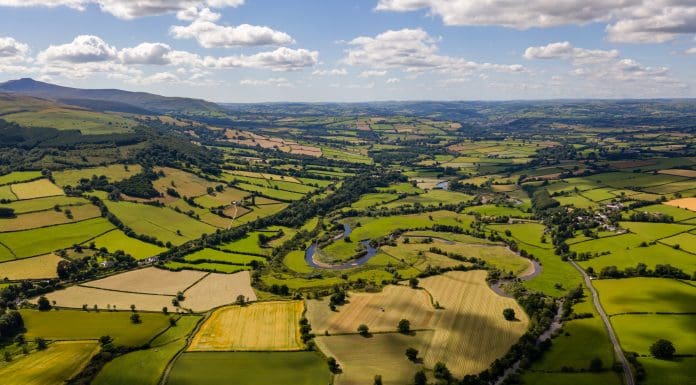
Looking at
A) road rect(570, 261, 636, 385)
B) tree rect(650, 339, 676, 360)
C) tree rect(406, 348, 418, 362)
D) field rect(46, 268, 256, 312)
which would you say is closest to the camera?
road rect(570, 261, 636, 385)

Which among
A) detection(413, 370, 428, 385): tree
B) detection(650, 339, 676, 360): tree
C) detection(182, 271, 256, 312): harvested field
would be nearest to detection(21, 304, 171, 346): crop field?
detection(182, 271, 256, 312): harvested field

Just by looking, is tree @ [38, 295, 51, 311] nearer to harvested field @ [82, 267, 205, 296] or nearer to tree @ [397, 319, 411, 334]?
harvested field @ [82, 267, 205, 296]

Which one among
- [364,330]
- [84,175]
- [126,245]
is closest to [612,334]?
A: [364,330]

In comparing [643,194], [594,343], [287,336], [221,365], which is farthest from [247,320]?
[643,194]

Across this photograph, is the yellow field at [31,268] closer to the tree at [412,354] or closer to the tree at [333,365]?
the tree at [333,365]

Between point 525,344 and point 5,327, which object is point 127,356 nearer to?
point 5,327

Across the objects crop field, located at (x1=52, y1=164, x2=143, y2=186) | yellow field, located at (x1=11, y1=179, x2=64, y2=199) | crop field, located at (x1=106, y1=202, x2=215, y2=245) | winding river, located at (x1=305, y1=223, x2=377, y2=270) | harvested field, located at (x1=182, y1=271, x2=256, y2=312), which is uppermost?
crop field, located at (x1=52, y1=164, x2=143, y2=186)

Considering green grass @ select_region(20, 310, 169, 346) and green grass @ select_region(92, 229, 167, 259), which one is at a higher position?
green grass @ select_region(92, 229, 167, 259)
